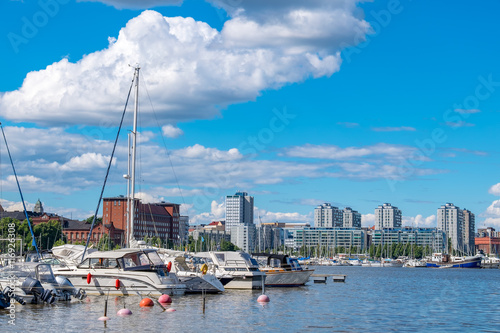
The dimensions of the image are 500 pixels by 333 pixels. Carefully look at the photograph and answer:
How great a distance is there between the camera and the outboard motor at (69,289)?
4806cm

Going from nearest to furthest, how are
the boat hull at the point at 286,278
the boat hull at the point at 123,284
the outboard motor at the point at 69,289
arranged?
1. the outboard motor at the point at 69,289
2. the boat hull at the point at 123,284
3. the boat hull at the point at 286,278

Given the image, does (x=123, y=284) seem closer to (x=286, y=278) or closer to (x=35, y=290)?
(x=35, y=290)

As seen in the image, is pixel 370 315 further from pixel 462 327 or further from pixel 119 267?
pixel 119 267

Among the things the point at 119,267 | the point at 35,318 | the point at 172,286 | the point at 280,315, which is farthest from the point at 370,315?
the point at 35,318

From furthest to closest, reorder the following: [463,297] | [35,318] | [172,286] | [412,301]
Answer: [463,297] < [412,301] < [172,286] < [35,318]

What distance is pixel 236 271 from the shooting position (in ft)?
205

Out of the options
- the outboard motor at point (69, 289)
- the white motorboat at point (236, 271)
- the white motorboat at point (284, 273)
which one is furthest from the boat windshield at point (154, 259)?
the white motorboat at point (284, 273)

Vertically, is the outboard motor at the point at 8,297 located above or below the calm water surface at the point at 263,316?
above

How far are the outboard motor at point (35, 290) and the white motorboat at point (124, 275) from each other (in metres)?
5.38

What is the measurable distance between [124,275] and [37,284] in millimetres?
7122

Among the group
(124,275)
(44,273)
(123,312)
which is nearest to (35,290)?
(44,273)

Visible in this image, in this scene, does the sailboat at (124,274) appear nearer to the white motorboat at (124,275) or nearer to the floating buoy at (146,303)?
the white motorboat at (124,275)

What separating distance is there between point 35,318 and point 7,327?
4185mm

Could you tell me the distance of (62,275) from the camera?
52.1 metres
